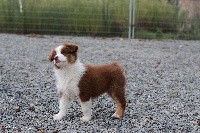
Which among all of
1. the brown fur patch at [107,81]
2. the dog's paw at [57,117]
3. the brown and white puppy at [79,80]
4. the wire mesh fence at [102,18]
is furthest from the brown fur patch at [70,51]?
the wire mesh fence at [102,18]

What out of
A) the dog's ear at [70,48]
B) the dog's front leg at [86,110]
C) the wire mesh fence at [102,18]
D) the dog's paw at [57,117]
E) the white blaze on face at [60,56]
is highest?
the dog's ear at [70,48]

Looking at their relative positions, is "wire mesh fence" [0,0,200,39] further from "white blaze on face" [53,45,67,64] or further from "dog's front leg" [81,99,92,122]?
"white blaze on face" [53,45,67,64]

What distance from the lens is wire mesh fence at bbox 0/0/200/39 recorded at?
13586mm

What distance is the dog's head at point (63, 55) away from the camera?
186 inches

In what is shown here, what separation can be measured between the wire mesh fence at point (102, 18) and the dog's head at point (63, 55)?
888 cm

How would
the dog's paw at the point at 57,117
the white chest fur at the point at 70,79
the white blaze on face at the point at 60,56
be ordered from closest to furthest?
1. the white blaze on face at the point at 60,56
2. the white chest fur at the point at 70,79
3. the dog's paw at the point at 57,117

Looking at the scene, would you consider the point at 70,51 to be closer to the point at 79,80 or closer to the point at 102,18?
the point at 79,80

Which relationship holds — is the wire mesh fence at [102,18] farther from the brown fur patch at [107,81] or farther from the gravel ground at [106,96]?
the brown fur patch at [107,81]

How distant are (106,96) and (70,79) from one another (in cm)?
143

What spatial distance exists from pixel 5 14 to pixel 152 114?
8.85 meters

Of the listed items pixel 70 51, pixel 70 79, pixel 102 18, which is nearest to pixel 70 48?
pixel 70 51

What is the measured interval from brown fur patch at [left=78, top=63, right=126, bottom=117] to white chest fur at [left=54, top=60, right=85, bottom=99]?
0.07 meters

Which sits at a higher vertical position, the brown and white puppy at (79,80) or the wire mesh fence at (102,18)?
the brown and white puppy at (79,80)

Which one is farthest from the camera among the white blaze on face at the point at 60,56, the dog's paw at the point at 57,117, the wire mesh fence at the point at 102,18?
the wire mesh fence at the point at 102,18
